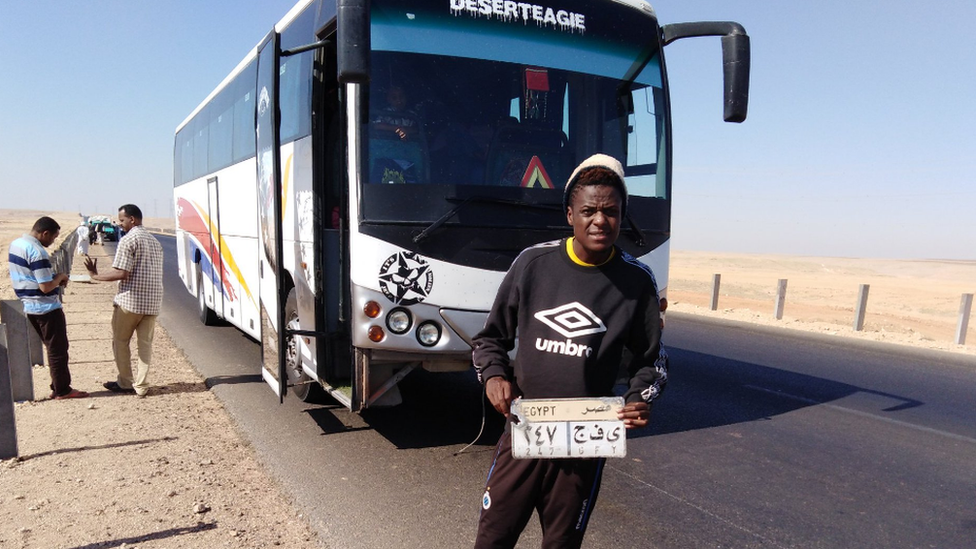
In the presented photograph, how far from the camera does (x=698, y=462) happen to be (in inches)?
214

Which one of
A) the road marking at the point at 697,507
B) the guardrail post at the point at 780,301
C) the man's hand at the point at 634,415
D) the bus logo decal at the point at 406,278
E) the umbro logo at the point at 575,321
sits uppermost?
the umbro logo at the point at 575,321

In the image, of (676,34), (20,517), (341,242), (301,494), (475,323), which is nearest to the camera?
(20,517)

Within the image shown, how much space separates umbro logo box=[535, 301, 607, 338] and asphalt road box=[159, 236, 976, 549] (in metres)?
1.89

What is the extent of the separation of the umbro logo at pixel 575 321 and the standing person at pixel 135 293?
5611mm

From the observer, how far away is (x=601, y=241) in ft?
8.15

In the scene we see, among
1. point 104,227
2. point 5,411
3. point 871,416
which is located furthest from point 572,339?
point 104,227

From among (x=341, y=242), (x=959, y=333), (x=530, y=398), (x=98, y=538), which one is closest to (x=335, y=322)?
(x=341, y=242)

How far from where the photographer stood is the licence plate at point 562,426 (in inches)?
98.2

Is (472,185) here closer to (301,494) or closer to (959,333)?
(301,494)

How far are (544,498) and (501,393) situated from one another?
46cm

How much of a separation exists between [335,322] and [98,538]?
2415 millimetres

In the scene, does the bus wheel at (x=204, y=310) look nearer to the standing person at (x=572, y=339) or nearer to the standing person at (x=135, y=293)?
the standing person at (x=135, y=293)

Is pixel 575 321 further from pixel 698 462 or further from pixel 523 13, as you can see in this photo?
pixel 698 462

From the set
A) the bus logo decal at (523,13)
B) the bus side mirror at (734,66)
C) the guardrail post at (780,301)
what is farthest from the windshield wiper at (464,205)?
the guardrail post at (780,301)
